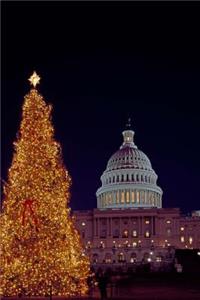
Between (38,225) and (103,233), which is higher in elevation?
(103,233)

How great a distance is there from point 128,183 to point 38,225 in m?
95.1

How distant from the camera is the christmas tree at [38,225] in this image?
22.8 m

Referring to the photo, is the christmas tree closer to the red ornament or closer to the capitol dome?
the red ornament

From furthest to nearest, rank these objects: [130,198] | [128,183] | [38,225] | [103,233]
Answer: [128,183] < [130,198] < [103,233] < [38,225]

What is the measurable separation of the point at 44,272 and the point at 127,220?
282 feet

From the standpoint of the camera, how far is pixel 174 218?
107500 millimetres

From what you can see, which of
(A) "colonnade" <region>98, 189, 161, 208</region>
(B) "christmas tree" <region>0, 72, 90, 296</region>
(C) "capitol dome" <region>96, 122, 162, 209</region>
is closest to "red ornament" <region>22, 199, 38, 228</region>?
(B) "christmas tree" <region>0, 72, 90, 296</region>

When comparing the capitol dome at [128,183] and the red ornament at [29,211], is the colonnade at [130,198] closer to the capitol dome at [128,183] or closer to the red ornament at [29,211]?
the capitol dome at [128,183]

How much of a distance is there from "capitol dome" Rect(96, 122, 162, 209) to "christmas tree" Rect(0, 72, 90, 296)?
91051 mm

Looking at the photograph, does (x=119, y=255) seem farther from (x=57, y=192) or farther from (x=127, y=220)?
(x=57, y=192)

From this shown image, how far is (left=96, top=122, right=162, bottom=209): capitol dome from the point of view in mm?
117062

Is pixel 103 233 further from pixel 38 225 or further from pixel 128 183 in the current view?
pixel 38 225

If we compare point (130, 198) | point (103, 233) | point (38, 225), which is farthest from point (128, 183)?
point (38, 225)

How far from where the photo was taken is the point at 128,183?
118 metres
